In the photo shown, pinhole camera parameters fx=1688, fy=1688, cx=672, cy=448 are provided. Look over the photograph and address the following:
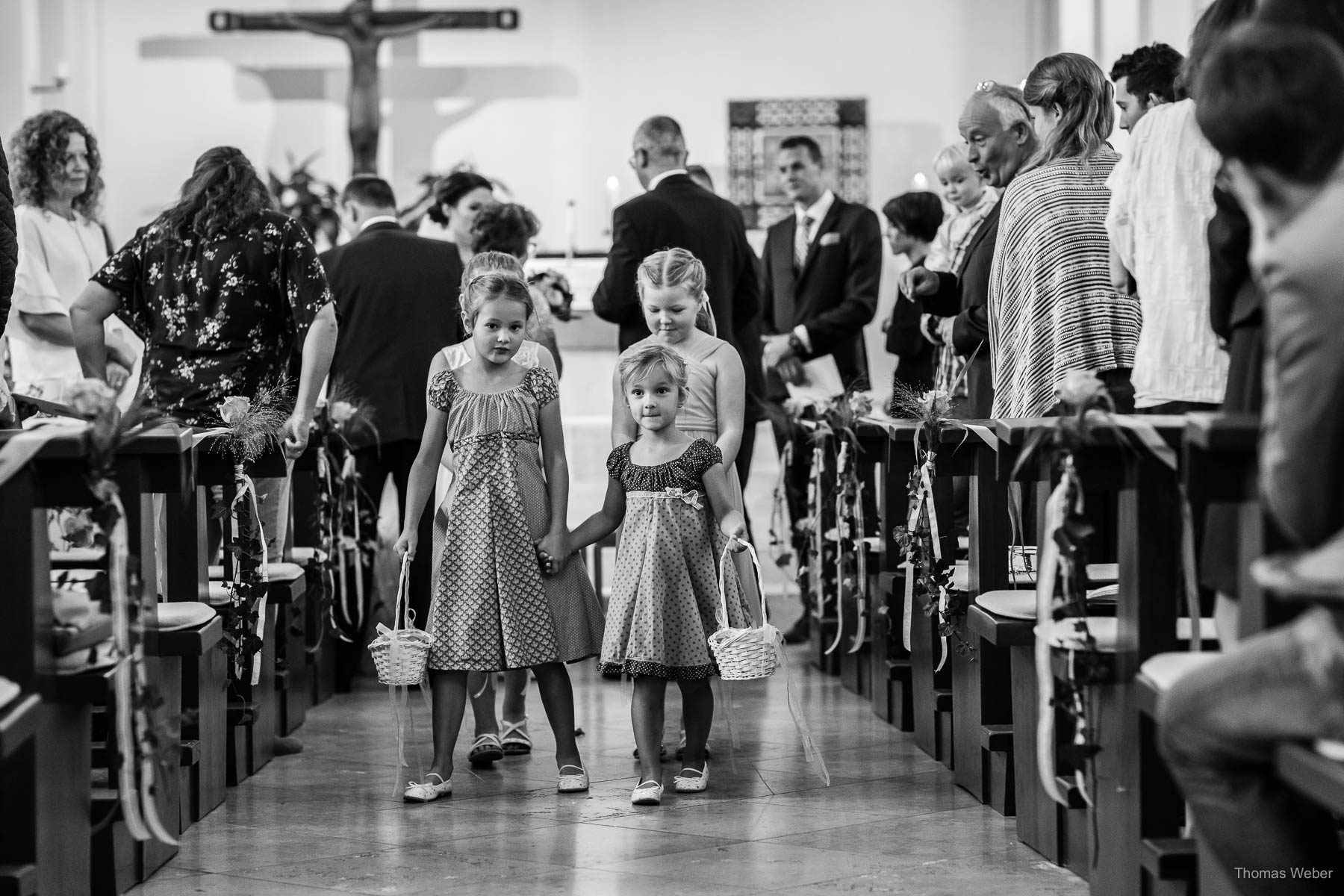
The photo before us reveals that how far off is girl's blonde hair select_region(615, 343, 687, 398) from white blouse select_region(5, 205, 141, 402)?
6.69ft

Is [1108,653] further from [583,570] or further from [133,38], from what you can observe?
[133,38]

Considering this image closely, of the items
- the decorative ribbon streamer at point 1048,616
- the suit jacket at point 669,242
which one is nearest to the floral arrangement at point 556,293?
the suit jacket at point 669,242

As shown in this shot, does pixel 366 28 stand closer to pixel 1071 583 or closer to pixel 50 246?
pixel 50 246

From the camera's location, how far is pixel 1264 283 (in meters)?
2.03

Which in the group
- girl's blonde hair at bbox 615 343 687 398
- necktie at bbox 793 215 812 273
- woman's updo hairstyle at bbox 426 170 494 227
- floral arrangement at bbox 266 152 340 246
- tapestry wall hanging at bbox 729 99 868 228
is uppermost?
tapestry wall hanging at bbox 729 99 868 228

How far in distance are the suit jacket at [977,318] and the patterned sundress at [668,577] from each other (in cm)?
92

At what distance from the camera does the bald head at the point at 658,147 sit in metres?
5.70

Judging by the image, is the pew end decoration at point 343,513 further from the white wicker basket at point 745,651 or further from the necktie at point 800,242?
the necktie at point 800,242

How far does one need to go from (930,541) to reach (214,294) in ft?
6.40

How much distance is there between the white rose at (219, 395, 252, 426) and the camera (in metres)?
3.97

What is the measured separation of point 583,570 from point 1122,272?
1.47 metres

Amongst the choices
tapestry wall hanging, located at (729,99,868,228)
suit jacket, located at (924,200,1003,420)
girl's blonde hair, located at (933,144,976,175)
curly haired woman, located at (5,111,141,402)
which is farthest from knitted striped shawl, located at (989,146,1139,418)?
tapestry wall hanging, located at (729,99,868,228)

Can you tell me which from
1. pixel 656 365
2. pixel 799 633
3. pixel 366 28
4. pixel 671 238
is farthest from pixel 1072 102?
pixel 366 28

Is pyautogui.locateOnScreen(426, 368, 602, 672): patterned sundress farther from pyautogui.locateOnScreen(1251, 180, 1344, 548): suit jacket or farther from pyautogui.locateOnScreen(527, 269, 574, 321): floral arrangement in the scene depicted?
pyautogui.locateOnScreen(1251, 180, 1344, 548): suit jacket
